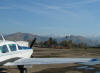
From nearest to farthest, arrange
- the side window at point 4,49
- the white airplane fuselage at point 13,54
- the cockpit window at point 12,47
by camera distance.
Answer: the white airplane fuselage at point 13,54, the side window at point 4,49, the cockpit window at point 12,47

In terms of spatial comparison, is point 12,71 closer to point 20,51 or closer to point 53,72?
point 20,51

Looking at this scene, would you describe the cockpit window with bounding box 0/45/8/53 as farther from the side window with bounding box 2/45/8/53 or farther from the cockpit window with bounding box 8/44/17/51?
the cockpit window with bounding box 8/44/17/51

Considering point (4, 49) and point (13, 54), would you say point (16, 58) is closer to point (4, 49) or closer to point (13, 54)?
point (13, 54)

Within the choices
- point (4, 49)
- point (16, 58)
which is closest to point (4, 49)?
point (4, 49)

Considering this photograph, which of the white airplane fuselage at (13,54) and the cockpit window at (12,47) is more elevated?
the cockpit window at (12,47)

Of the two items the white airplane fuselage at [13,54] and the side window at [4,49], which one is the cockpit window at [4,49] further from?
the white airplane fuselage at [13,54]

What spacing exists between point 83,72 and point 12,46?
4592 millimetres

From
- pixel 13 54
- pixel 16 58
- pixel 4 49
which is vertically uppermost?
pixel 4 49

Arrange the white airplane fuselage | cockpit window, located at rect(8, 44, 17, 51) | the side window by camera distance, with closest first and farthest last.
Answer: the white airplane fuselage, the side window, cockpit window, located at rect(8, 44, 17, 51)

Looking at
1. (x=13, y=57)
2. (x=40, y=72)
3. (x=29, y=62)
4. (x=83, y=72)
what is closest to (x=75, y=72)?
(x=83, y=72)

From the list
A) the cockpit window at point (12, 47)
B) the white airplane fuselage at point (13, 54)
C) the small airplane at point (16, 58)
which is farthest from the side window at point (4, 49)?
the cockpit window at point (12, 47)

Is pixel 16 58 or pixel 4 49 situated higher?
pixel 4 49

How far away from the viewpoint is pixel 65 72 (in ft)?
39.8

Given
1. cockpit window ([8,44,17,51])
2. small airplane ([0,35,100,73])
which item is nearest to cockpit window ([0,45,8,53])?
small airplane ([0,35,100,73])
